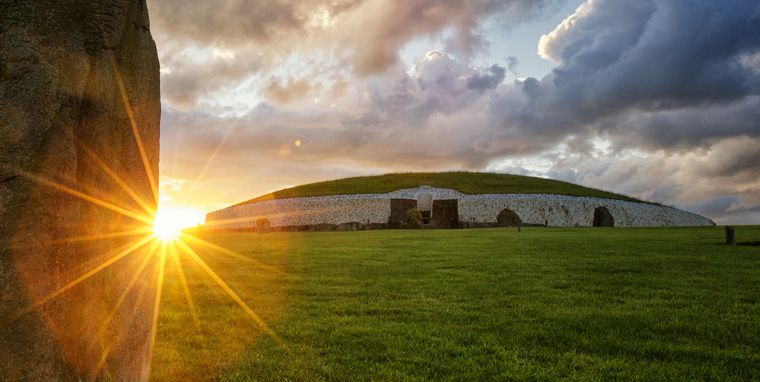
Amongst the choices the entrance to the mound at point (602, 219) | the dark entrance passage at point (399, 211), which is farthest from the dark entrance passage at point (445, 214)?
the entrance to the mound at point (602, 219)

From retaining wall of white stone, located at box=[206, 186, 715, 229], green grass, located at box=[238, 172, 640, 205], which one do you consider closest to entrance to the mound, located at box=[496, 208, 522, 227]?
retaining wall of white stone, located at box=[206, 186, 715, 229]

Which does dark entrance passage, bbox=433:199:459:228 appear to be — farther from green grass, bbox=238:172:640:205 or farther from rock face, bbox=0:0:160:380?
rock face, bbox=0:0:160:380

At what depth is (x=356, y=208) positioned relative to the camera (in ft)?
181

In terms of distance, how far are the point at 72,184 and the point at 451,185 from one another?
64.4m

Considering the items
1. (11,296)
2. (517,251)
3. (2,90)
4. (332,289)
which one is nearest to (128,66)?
(2,90)

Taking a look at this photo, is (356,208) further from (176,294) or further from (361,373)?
(361,373)

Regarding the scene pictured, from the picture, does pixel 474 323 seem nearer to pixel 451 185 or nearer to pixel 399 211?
pixel 399 211

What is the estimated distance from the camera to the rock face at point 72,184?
8.98 feet

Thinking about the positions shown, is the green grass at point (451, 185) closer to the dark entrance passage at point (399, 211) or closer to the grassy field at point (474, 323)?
the dark entrance passage at point (399, 211)

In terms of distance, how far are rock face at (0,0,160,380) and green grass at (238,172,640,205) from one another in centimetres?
5831

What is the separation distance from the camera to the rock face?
274 cm

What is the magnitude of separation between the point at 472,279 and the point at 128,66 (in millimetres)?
8431

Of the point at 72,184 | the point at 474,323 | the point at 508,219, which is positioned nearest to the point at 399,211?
the point at 508,219

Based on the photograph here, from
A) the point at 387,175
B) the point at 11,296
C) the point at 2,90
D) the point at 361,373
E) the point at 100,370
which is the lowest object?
the point at 361,373
